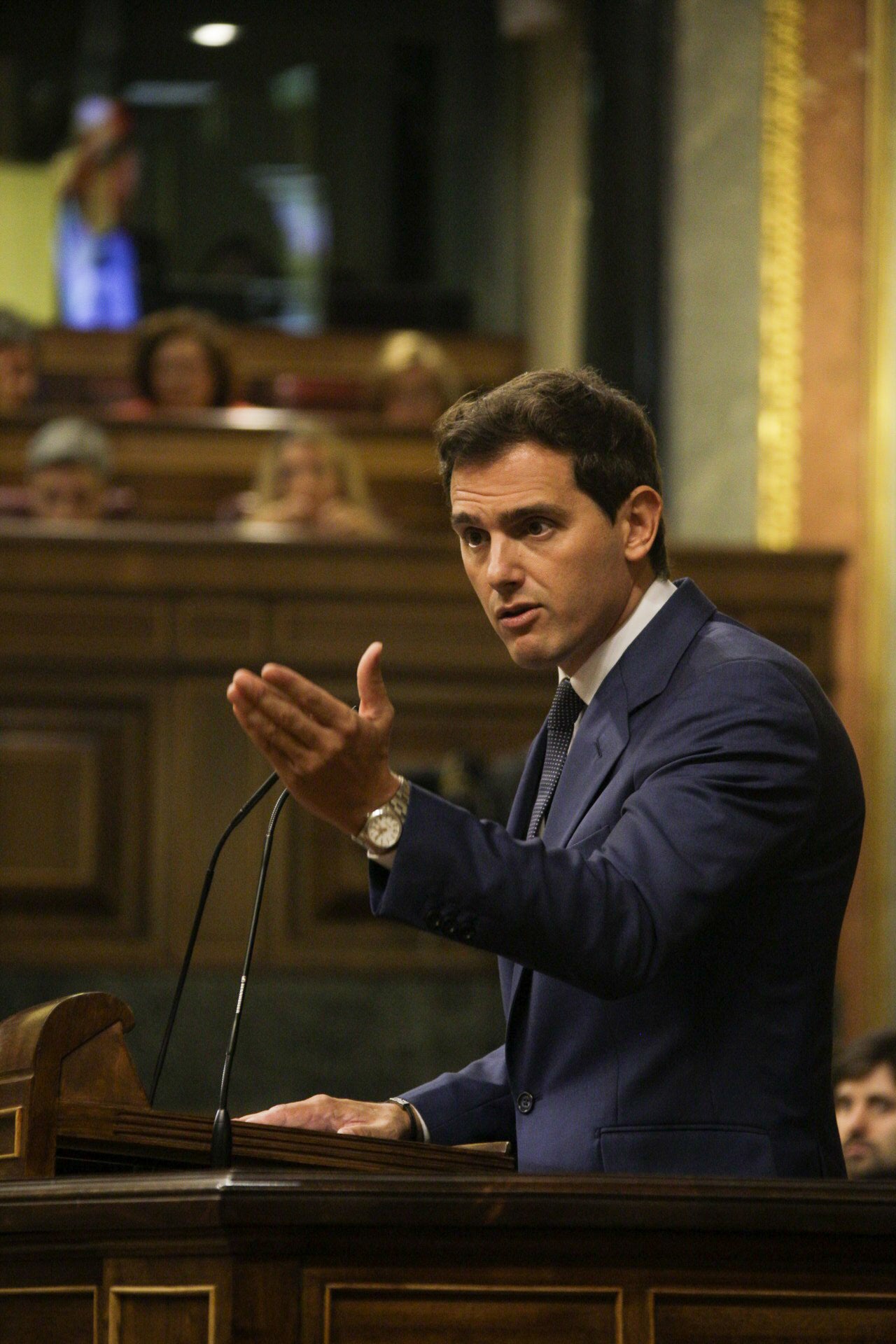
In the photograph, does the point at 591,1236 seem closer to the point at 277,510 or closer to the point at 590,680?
the point at 590,680

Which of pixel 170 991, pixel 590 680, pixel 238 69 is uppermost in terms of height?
pixel 238 69

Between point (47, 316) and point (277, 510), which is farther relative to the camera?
point (47, 316)

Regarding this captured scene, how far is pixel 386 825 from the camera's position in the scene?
5.92 feet

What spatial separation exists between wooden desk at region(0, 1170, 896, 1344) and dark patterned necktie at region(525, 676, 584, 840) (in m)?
0.73

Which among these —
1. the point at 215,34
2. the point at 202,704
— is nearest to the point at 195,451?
the point at 202,704

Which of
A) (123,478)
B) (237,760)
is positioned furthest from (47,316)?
(237,760)

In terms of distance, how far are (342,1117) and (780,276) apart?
508 cm

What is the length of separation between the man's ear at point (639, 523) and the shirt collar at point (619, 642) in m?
0.05

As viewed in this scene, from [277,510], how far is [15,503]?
925 mm

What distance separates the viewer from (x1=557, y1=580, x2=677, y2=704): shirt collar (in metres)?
2.28

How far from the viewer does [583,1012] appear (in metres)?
2.07

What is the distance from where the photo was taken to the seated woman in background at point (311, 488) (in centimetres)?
607

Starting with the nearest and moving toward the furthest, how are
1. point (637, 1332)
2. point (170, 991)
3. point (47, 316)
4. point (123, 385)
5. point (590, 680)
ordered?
point (637, 1332)
point (590, 680)
point (170, 991)
point (123, 385)
point (47, 316)

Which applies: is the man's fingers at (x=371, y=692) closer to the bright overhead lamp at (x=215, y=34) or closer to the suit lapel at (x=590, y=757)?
the suit lapel at (x=590, y=757)
